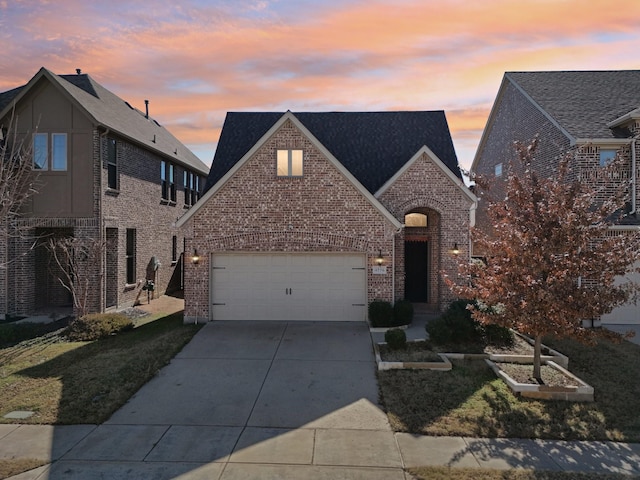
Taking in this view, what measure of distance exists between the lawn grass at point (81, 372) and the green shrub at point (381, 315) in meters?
5.79

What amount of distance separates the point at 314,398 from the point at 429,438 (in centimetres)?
251

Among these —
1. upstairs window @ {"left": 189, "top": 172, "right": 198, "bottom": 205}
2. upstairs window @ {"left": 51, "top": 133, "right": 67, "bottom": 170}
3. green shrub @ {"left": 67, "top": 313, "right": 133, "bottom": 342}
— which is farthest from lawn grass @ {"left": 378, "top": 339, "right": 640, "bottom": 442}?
upstairs window @ {"left": 189, "top": 172, "right": 198, "bottom": 205}

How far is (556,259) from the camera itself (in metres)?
8.55

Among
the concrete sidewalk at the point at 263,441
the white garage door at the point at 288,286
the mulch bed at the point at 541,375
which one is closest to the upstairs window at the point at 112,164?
the white garage door at the point at 288,286

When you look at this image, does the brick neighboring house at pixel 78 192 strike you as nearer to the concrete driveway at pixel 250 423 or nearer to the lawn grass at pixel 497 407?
the concrete driveway at pixel 250 423

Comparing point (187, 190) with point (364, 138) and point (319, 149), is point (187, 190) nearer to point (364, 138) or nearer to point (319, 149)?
point (364, 138)

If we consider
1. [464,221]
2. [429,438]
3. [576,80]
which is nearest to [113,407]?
[429,438]

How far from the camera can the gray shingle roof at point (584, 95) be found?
16395 mm

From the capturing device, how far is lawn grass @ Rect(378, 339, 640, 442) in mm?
7398

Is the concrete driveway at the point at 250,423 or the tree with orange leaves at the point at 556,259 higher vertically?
the tree with orange leaves at the point at 556,259

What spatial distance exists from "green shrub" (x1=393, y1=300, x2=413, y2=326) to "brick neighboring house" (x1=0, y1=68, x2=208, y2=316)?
1108 cm

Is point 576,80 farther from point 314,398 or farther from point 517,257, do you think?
point 314,398

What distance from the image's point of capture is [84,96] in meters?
17.1

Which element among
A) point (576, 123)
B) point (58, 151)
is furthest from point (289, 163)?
point (576, 123)
